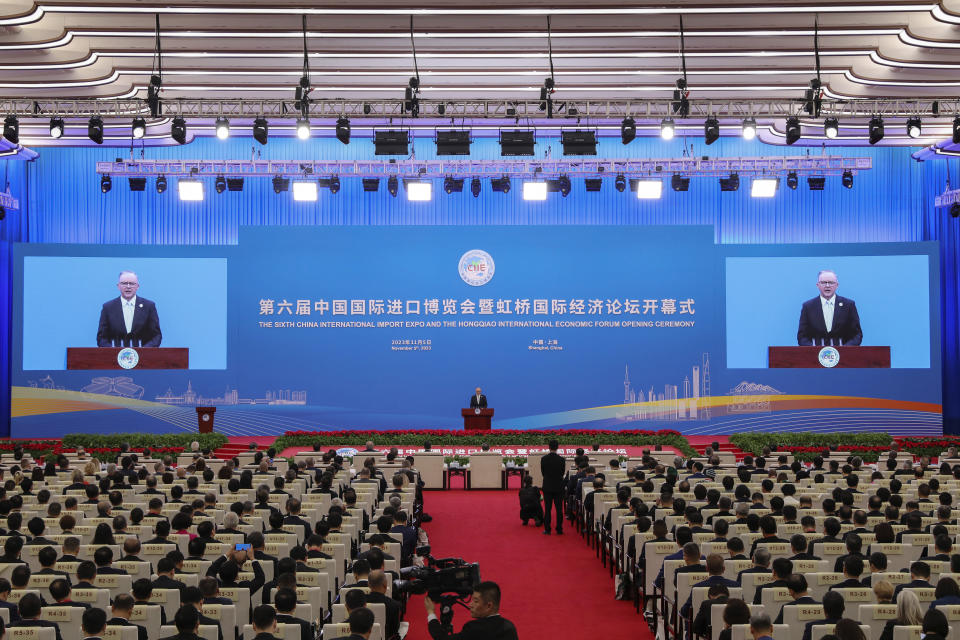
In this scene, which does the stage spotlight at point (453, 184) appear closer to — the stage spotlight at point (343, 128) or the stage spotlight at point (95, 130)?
the stage spotlight at point (343, 128)

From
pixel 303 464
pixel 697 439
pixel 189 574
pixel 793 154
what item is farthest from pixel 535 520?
pixel 793 154

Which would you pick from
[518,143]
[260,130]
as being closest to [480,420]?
[518,143]

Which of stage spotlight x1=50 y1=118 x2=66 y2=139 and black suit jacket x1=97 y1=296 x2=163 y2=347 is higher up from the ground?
stage spotlight x1=50 y1=118 x2=66 y2=139

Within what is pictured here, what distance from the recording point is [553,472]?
11.5 m

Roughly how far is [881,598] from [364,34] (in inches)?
414

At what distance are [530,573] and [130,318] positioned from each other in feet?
46.8

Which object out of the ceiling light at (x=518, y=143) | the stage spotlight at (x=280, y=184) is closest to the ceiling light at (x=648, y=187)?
the ceiling light at (x=518, y=143)

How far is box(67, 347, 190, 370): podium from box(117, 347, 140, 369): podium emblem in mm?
33

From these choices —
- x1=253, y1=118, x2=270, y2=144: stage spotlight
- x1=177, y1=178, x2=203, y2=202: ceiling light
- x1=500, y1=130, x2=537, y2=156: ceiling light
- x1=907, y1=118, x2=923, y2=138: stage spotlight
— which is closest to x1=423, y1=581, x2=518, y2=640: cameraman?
x1=253, y1=118, x2=270, y2=144: stage spotlight

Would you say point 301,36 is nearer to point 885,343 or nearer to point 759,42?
point 759,42

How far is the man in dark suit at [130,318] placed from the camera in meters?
20.4

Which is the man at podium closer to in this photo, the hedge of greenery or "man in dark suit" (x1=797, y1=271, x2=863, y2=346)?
the hedge of greenery

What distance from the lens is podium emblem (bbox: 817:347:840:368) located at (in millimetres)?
20469

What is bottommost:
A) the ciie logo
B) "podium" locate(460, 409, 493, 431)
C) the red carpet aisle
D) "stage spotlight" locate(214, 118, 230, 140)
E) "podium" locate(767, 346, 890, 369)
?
the red carpet aisle
